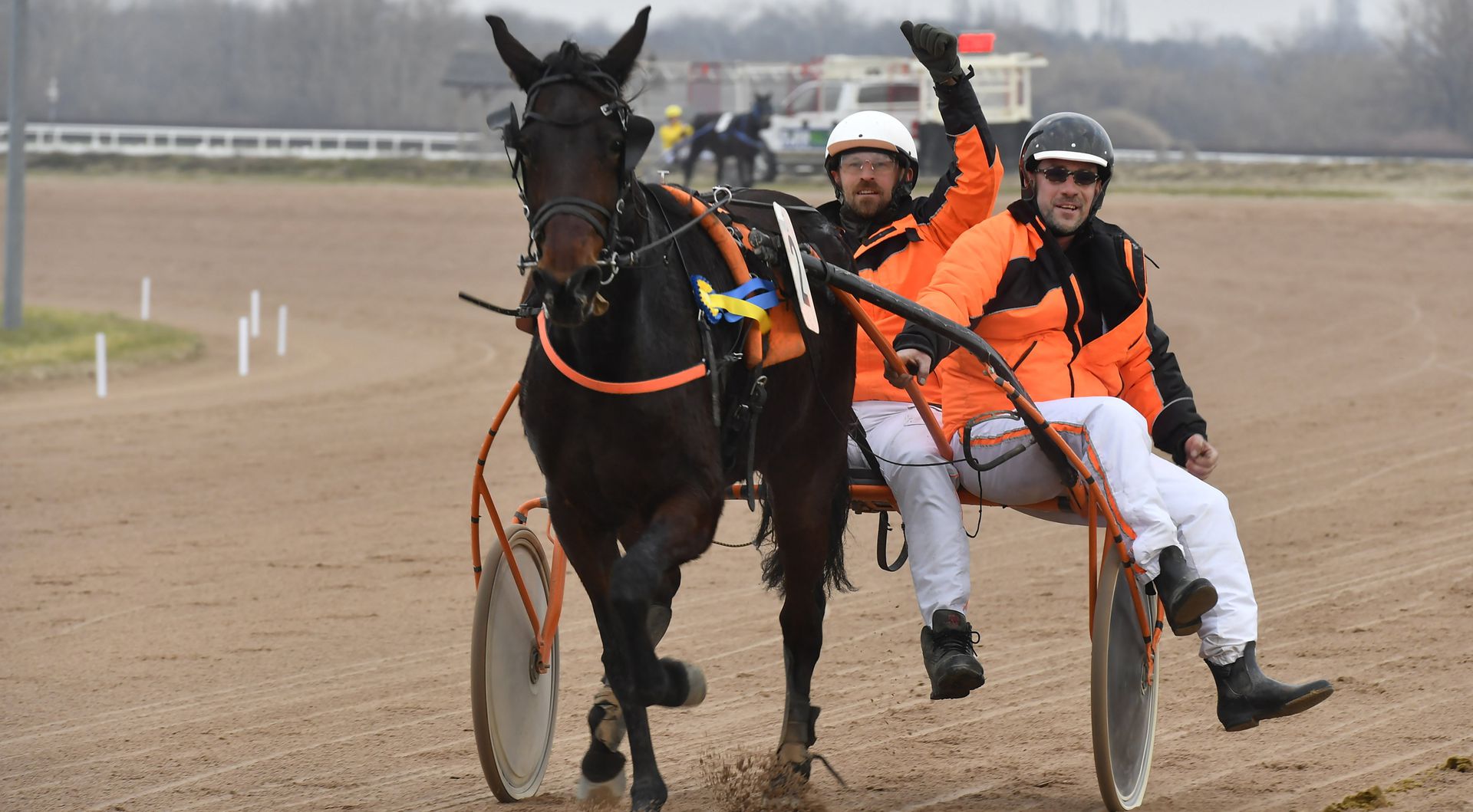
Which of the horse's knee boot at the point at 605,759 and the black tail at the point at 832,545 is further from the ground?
the black tail at the point at 832,545

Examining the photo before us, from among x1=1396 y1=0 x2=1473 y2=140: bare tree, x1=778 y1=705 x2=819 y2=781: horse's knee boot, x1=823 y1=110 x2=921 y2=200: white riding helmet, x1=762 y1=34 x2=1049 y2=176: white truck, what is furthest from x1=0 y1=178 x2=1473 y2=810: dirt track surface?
x1=1396 y1=0 x2=1473 y2=140: bare tree

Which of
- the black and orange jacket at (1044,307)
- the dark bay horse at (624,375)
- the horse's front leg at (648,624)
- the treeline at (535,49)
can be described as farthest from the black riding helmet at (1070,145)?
the treeline at (535,49)

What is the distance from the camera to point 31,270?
24.1m

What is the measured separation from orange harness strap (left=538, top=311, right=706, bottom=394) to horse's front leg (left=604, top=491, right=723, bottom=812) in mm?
252

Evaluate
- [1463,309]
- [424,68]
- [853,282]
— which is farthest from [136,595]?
[424,68]

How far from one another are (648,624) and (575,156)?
105 cm

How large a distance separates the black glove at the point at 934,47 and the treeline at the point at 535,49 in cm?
3119

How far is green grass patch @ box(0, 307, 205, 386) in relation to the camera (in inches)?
→ 599

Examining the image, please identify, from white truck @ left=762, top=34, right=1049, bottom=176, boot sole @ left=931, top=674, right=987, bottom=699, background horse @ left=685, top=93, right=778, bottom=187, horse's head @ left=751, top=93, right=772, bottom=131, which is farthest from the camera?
white truck @ left=762, top=34, right=1049, bottom=176

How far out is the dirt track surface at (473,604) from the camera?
15.6 feet

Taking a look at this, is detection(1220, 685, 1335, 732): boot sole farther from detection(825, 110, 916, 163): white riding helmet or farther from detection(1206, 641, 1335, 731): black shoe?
detection(825, 110, 916, 163): white riding helmet

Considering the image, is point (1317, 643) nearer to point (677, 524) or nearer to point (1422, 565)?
point (1422, 565)

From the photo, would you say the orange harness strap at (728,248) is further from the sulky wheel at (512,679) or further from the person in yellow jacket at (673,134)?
the person in yellow jacket at (673,134)

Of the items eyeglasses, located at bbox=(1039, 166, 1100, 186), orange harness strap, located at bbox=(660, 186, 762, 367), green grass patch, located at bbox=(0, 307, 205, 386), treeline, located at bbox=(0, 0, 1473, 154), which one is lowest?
green grass patch, located at bbox=(0, 307, 205, 386)
